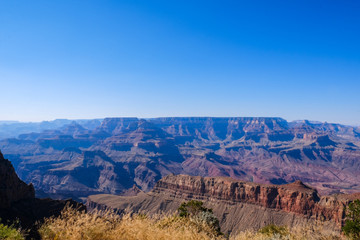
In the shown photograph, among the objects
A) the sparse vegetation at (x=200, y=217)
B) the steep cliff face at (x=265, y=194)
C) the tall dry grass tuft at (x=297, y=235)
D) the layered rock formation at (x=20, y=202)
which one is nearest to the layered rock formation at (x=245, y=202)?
the steep cliff face at (x=265, y=194)

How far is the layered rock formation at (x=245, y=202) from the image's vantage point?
2795 inches

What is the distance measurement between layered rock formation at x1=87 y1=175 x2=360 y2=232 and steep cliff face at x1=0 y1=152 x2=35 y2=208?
128ft

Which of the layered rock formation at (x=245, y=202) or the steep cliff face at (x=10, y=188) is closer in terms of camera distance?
the steep cliff face at (x=10, y=188)

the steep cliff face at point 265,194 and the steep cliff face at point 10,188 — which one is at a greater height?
the steep cliff face at point 10,188

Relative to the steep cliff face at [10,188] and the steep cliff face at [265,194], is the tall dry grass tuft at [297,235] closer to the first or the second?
the steep cliff face at [10,188]

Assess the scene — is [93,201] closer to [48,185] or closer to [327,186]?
[48,185]

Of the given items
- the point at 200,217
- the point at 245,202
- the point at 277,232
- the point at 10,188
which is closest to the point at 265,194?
the point at 245,202

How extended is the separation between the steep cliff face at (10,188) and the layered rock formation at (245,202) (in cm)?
3899

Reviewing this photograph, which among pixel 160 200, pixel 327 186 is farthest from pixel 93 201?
pixel 327 186

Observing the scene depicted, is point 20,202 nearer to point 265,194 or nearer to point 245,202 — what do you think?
point 245,202

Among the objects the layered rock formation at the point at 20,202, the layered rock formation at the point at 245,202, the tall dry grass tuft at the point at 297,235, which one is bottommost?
the layered rock formation at the point at 245,202

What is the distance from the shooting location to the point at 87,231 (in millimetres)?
9352

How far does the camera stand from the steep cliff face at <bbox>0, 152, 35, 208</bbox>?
3756cm

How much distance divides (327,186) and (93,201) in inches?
7193
